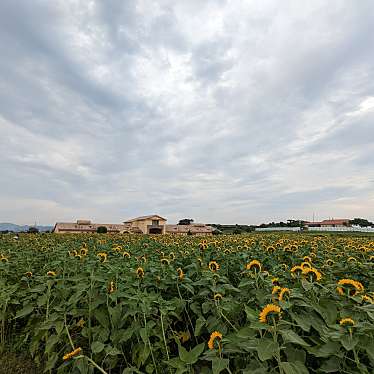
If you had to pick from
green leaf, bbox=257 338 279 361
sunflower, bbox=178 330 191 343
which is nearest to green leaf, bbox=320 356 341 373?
green leaf, bbox=257 338 279 361

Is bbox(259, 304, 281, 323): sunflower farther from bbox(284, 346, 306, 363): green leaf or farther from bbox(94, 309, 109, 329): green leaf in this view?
bbox(94, 309, 109, 329): green leaf

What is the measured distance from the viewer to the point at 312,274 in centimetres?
200

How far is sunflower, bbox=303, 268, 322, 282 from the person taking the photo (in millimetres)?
1907

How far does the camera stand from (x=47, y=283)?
9.06ft

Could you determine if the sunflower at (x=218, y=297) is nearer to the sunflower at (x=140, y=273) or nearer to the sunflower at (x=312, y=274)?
the sunflower at (x=312, y=274)

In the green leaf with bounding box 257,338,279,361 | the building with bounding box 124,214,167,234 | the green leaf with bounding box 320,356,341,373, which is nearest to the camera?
the green leaf with bounding box 257,338,279,361

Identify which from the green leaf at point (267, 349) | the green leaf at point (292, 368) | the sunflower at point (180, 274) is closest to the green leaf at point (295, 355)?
the green leaf at point (292, 368)

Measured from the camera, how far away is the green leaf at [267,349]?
1.29m

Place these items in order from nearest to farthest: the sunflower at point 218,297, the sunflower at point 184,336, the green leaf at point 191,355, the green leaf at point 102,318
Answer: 1. the green leaf at point 191,355
2. the sunflower at point 218,297
3. the green leaf at point 102,318
4. the sunflower at point 184,336

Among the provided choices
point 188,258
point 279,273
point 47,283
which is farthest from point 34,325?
point 279,273

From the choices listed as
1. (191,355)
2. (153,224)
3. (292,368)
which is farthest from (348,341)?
(153,224)

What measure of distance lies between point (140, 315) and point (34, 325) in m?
1.49

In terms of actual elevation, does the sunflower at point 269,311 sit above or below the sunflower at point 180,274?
below

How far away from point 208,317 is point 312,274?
0.85 meters
